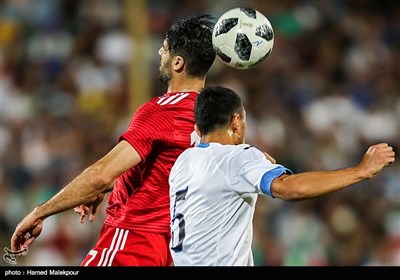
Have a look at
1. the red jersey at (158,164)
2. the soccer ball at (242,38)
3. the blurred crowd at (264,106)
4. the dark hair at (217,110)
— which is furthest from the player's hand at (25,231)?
the blurred crowd at (264,106)

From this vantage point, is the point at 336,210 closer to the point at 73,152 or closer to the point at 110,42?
the point at 73,152

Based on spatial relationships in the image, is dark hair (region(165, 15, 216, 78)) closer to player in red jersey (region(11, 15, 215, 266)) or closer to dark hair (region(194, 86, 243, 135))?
player in red jersey (region(11, 15, 215, 266))

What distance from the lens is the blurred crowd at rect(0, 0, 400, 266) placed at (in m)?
8.48

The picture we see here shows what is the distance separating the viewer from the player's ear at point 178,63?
4883mm

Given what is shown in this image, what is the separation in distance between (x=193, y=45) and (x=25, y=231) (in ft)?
4.21

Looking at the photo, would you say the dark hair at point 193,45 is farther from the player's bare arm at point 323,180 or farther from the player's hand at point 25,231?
the player's bare arm at point 323,180

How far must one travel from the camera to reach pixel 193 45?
4902 mm

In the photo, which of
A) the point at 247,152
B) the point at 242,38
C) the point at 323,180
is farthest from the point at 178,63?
the point at 323,180

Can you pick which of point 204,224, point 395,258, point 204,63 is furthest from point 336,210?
point 204,224

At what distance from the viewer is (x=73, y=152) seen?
9.31 m

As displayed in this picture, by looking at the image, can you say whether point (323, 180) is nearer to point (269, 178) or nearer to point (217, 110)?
point (269, 178)

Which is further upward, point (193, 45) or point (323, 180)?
point (193, 45)

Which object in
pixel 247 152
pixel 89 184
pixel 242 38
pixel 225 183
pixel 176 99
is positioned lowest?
pixel 89 184

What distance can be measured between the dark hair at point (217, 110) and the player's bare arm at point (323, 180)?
1.65ft
